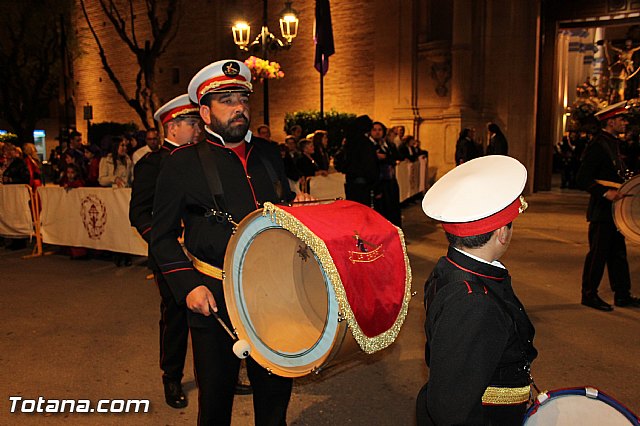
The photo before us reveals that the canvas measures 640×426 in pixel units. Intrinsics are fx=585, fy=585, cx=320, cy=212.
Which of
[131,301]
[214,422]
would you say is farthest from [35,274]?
[214,422]

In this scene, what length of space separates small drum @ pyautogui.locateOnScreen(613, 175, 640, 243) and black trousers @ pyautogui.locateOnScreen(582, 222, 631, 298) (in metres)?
0.52

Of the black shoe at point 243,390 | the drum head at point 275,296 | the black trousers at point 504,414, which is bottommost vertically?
the black shoe at point 243,390

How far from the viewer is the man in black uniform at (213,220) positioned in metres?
2.92

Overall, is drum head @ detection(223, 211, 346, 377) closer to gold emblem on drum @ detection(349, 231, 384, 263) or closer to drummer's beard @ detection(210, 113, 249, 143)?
gold emblem on drum @ detection(349, 231, 384, 263)

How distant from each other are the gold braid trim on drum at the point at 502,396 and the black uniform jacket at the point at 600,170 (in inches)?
180

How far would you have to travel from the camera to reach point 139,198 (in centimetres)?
449

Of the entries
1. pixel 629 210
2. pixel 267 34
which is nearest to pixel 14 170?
pixel 267 34

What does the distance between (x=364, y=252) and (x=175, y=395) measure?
2.65m

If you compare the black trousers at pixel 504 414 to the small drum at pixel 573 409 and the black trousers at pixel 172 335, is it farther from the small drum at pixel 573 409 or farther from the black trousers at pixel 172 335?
the black trousers at pixel 172 335

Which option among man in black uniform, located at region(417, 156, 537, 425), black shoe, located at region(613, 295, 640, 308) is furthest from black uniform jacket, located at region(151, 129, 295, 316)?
black shoe, located at region(613, 295, 640, 308)

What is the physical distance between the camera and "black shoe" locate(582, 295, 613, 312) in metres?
6.38

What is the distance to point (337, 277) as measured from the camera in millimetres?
2207

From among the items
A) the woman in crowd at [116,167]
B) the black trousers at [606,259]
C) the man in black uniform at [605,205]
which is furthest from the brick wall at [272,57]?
the black trousers at [606,259]

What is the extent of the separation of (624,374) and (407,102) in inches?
600
